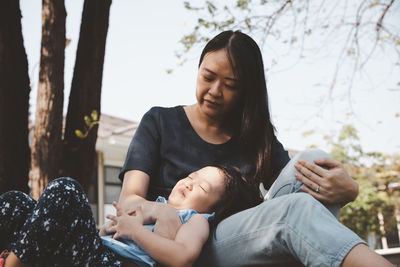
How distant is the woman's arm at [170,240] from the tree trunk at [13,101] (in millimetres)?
2089

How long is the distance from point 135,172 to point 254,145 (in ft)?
2.65

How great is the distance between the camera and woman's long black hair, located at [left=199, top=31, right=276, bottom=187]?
7.82 ft

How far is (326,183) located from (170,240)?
813 millimetres

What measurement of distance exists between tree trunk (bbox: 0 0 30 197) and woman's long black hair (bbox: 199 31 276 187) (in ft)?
6.27

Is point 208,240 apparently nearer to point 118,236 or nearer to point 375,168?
point 118,236

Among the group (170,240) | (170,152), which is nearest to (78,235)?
(170,240)

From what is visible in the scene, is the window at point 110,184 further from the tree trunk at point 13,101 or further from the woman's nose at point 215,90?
the woman's nose at point 215,90

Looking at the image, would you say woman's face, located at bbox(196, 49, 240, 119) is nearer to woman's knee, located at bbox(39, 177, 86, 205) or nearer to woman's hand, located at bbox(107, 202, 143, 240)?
woman's hand, located at bbox(107, 202, 143, 240)

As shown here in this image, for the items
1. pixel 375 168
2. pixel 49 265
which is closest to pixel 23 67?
pixel 49 265

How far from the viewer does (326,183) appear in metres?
1.87

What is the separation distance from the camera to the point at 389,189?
13.2 metres

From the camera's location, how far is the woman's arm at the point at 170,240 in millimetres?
1500

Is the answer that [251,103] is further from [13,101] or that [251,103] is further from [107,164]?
[107,164]

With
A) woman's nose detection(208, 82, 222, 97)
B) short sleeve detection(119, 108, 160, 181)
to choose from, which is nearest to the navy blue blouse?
short sleeve detection(119, 108, 160, 181)
